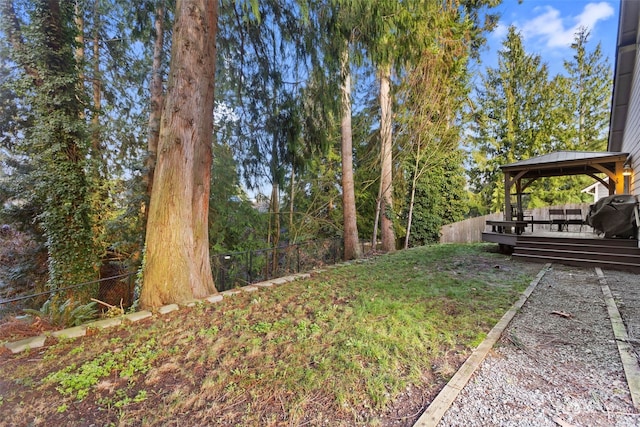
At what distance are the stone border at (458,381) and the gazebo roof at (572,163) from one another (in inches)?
270

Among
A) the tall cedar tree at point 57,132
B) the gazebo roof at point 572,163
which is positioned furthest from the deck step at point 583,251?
the tall cedar tree at point 57,132

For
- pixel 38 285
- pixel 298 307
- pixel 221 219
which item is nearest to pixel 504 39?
pixel 221 219

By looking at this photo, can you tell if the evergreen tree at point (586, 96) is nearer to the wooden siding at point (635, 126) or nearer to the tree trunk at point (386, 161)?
the wooden siding at point (635, 126)

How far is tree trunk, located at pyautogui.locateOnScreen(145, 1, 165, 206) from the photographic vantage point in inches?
232

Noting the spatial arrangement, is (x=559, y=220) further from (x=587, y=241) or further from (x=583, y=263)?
(x=583, y=263)

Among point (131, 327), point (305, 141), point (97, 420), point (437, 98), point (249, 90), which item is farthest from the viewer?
point (437, 98)

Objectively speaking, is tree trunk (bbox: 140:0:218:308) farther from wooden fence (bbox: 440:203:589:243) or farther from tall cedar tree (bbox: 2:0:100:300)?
wooden fence (bbox: 440:203:589:243)

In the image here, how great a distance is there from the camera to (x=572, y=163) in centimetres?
764

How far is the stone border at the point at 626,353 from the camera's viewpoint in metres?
1.87

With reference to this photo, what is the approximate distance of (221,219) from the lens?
6816 millimetres

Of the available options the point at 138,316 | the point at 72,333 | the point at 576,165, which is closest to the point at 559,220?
the point at 576,165

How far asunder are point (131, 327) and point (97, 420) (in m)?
1.46

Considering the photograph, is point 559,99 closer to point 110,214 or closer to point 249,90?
point 249,90

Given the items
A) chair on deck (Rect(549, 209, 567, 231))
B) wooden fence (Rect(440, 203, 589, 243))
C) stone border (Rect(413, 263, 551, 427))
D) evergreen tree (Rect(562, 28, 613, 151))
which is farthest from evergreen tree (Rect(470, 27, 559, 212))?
stone border (Rect(413, 263, 551, 427))
